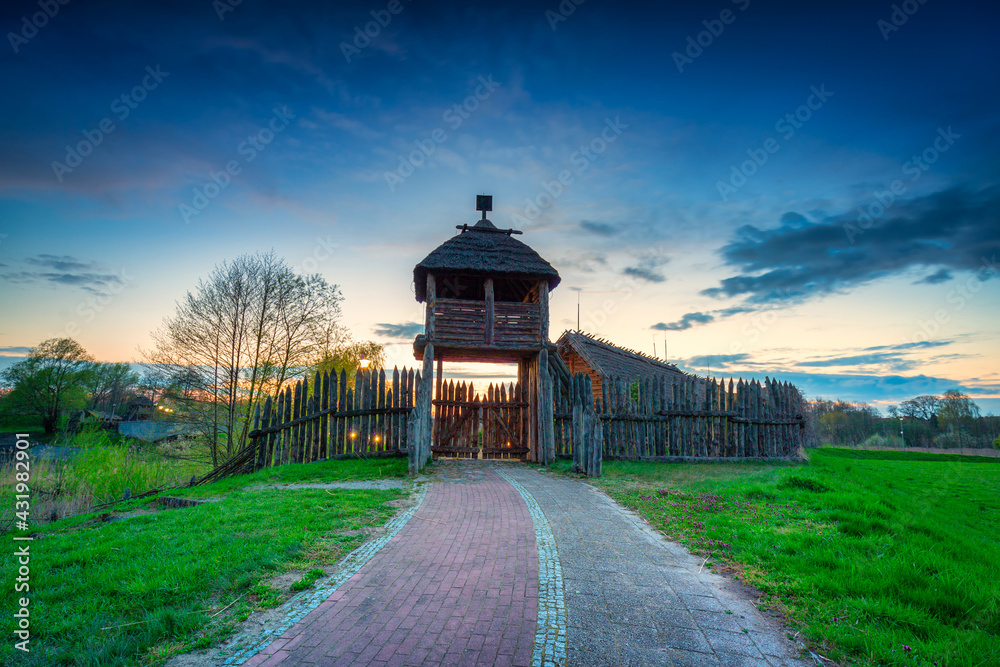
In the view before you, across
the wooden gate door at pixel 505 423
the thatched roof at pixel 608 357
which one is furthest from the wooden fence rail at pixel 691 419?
the thatched roof at pixel 608 357

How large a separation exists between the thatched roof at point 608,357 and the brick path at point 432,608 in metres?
15.1

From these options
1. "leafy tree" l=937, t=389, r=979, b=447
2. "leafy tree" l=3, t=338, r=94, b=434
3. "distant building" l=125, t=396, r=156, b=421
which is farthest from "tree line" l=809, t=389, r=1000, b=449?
"distant building" l=125, t=396, r=156, b=421

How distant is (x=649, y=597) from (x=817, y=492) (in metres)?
5.37

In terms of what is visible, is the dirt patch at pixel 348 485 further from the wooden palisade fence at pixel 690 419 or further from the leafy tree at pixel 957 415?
the leafy tree at pixel 957 415

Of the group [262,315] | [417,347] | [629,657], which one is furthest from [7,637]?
[262,315]

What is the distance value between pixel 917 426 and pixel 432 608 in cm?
3517

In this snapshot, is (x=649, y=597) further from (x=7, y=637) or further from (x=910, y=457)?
(x=910, y=457)

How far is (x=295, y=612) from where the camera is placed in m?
3.61

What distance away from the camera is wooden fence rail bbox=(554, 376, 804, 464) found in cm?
1483

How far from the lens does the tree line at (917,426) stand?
72.0 feet

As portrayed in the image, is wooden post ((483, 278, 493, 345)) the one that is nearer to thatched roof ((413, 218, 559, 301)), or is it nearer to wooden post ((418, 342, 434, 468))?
thatched roof ((413, 218, 559, 301))

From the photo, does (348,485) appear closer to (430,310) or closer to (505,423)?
(430,310)

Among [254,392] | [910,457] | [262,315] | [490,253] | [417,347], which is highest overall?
[490,253]

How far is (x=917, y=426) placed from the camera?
27.2m
